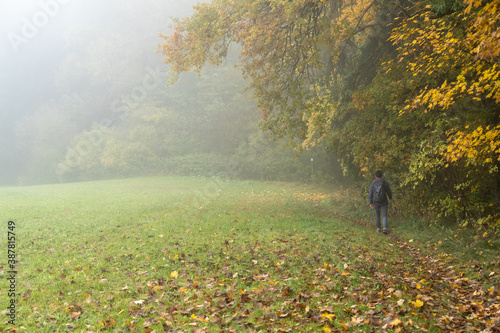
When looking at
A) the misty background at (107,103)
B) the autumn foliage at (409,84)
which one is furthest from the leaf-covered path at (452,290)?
the misty background at (107,103)

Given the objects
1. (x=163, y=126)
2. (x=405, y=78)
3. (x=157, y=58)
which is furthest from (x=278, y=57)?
(x=157, y=58)

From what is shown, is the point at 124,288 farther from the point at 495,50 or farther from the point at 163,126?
the point at 163,126

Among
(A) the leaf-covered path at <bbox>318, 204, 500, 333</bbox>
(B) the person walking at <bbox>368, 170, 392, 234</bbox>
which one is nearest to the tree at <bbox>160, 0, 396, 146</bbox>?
(B) the person walking at <bbox>368, 170, 392, 234</bbox>

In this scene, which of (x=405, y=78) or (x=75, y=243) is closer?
(x=75, y=243)

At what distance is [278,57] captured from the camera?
15.5m

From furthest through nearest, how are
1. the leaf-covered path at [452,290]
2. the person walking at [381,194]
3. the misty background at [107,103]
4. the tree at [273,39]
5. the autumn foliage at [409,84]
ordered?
the misty background at [107,103], the tree at [273,39], the person walking at [381,194], the autumn foliage at [409,84], the leaf-covered path at [452,290]

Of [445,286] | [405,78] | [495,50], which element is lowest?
[445,286]

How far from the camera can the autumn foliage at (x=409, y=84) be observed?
7.82 meters

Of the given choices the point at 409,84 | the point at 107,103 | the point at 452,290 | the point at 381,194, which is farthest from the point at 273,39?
the point at 107,103

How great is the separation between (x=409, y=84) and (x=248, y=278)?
25.6ft

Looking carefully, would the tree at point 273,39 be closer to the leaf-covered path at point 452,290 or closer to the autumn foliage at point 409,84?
the autumn foliage at point 409,84

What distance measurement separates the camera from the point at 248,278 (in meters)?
6.94

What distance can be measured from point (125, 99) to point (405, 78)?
167 feet

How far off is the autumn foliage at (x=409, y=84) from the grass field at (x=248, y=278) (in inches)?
64.4
